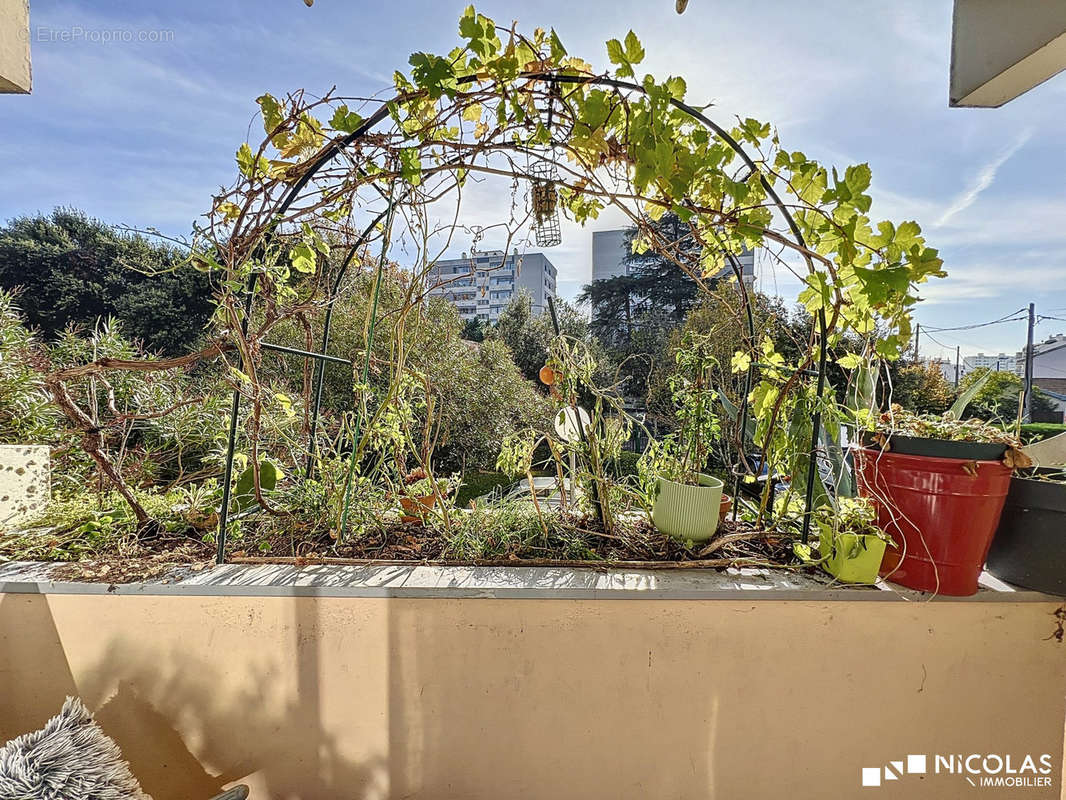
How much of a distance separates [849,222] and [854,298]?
16 centimetres

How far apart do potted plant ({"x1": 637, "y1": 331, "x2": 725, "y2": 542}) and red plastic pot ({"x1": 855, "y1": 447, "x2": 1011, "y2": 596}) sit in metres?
0.36

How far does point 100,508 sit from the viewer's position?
51.8 inches

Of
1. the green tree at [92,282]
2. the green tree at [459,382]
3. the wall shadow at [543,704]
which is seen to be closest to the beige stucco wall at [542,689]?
the wall shadow at [543,704]

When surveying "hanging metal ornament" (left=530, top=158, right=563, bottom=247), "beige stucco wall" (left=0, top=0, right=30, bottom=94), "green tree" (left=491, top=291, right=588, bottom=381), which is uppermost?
"green tree" (left=491, top=291, right=588, bottom=381)

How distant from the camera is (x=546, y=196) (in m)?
1.24

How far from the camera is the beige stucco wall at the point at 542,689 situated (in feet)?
3.15

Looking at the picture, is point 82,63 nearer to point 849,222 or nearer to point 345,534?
point 345,534

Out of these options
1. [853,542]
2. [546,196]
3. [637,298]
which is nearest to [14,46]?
[546,196]

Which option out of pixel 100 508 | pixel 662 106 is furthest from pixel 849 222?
pixel 100 508

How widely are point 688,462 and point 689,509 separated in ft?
0.49

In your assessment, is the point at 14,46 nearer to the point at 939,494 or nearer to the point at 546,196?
the point at 546,196

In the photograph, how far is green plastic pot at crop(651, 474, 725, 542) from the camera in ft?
3.72

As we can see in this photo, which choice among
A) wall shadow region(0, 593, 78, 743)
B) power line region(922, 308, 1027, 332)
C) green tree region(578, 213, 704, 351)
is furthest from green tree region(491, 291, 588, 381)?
wall shadow region(0, 593, 78, 743)

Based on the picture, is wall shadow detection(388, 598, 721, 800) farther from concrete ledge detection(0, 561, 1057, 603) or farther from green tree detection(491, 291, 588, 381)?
green tree detection(491, 291, 588, 381)
